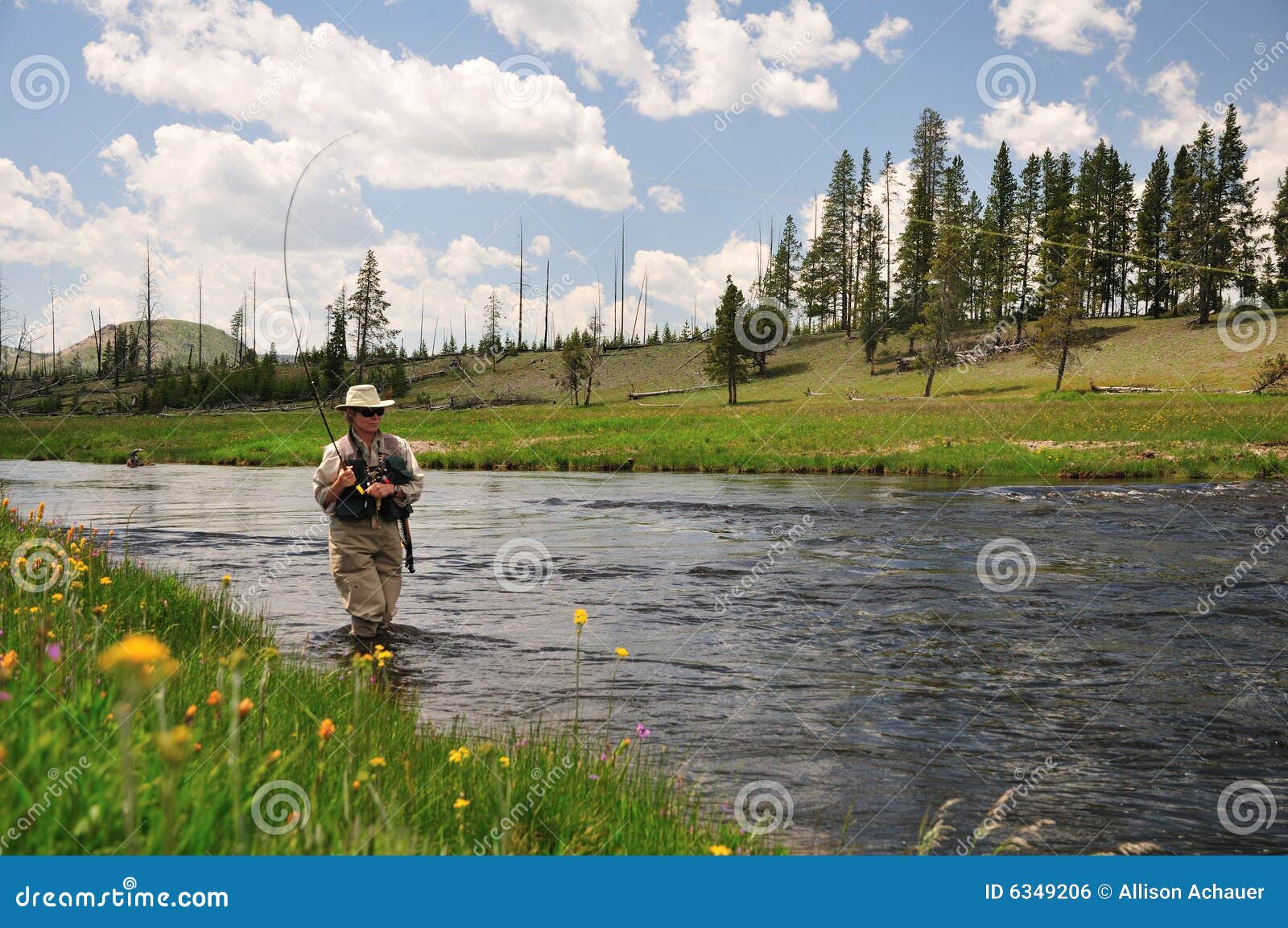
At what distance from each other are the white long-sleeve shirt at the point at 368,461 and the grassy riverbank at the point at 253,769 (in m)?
1.87

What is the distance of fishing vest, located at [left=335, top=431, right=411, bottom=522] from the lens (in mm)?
8945

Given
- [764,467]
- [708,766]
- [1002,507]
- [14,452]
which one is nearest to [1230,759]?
[708,766]

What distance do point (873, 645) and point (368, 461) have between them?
221 inches

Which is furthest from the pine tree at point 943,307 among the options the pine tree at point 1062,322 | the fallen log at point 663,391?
the fallen log at point 663,391

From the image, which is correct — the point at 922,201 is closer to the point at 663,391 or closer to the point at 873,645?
the point at 663,391

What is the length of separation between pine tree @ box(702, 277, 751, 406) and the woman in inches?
2829

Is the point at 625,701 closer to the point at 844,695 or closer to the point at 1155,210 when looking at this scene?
the point at 844,695

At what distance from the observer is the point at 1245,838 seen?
539 cm

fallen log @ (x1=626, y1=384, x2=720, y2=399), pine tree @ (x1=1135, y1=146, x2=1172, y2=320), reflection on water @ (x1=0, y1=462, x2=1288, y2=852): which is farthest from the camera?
pine tree @ (x1=1135, y1=146, x2=1172, y2=320)

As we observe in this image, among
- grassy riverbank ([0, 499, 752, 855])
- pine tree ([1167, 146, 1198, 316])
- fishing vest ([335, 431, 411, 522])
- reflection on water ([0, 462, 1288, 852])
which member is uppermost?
pine tree ([1167, 146, 1198, 316])

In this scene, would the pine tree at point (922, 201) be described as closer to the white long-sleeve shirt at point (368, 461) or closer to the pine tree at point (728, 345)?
the pine tree at point (728, 345)

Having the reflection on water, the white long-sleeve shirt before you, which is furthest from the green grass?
the white long-sleeve shirt

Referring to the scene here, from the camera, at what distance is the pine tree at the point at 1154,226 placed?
329ft

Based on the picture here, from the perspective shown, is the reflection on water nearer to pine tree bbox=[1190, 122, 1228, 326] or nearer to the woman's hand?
the woman's hand
